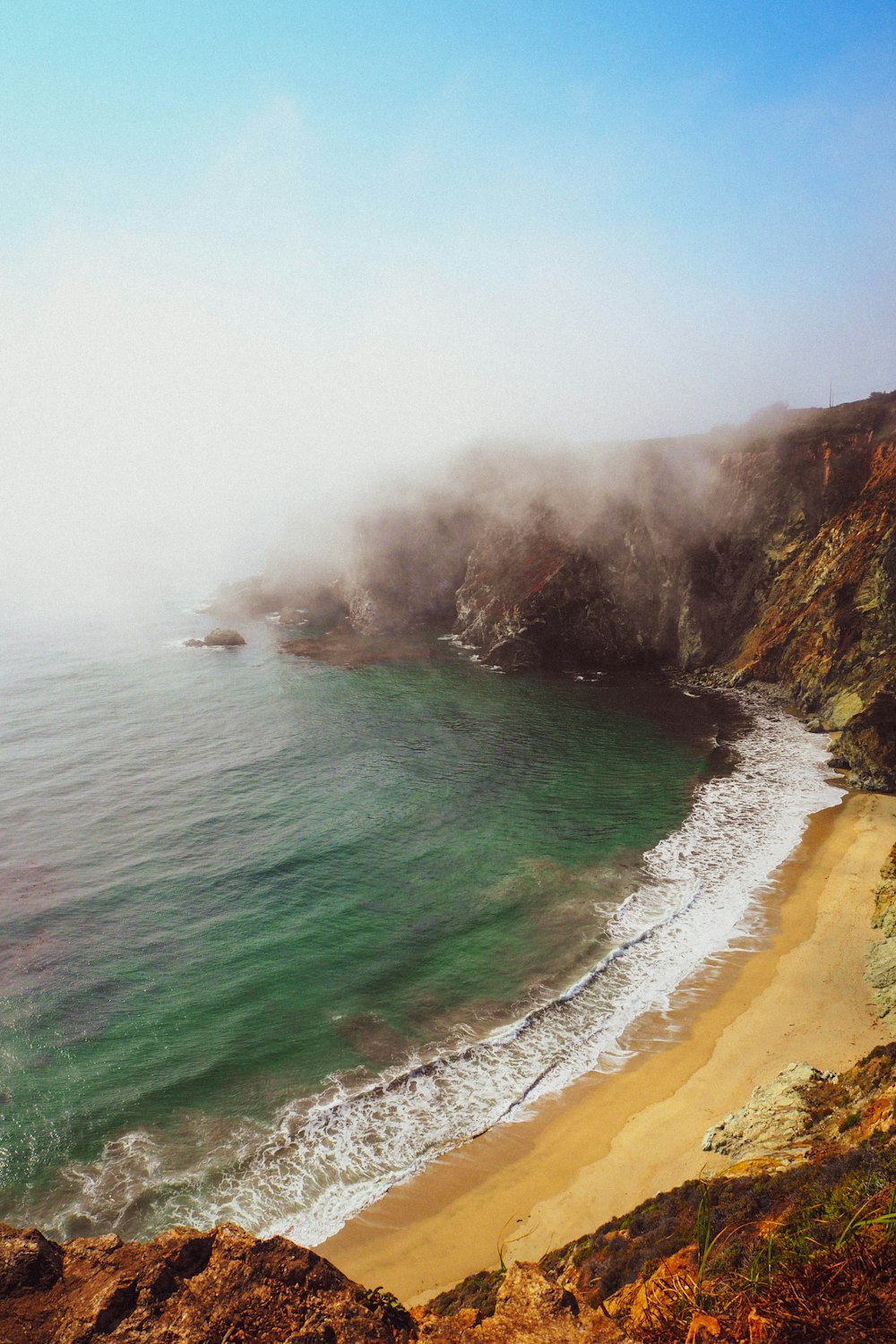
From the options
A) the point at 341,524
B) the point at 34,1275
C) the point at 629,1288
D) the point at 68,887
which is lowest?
the point at 68,887

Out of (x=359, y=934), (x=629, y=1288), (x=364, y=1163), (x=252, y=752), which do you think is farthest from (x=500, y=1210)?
(x=252, y=752)

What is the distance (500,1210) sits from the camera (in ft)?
54.5

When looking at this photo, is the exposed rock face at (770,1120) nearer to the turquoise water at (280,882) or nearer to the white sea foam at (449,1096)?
the white sea foam at (449,1096)

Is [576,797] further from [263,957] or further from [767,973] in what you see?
[263,957]

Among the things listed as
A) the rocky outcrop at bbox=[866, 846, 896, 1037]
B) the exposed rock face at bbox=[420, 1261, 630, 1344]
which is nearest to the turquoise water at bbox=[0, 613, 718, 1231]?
the rocky outcrop at bbox=[866, 846, 896, 1037]

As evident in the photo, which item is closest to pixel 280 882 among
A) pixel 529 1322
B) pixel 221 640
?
pixel 529 1322

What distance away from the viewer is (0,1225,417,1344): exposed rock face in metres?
6.91

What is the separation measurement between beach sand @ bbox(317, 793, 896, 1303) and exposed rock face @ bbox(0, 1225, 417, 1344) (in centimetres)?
995

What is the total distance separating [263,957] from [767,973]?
19891 mm

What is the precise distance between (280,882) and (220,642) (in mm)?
54237

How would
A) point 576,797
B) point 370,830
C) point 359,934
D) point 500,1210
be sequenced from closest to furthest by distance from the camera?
point 500,1210 → point 359,934 → point 370,830 → point 576,797

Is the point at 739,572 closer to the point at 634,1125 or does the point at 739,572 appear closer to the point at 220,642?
the point at 634,1125

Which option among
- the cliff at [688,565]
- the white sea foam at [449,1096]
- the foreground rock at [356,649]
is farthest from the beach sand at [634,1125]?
the foreground rock at [356,649]

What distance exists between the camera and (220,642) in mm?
79500
